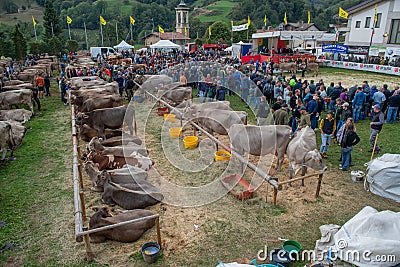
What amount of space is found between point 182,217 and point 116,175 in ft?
8.38

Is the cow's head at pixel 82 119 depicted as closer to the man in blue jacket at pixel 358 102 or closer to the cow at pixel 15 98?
the cow at pixel 15 98

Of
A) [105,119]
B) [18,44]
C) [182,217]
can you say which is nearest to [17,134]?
[105,119]

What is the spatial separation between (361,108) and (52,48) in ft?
144

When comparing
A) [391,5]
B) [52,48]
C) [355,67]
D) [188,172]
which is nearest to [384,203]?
[188,172]

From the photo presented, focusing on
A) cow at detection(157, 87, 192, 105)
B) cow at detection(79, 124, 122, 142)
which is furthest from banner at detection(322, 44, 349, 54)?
cow at detection(79, 124, 122, 142)

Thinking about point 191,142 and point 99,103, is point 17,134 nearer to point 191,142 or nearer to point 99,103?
point 99,103

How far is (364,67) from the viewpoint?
31.2 meters

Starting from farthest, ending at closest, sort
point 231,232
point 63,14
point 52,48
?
point 63,14 < point 52,48 < point 231,232

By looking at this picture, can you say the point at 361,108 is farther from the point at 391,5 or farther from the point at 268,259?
the point at 391,5

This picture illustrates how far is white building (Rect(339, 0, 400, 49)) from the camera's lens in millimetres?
35094

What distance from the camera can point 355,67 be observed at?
32250mm

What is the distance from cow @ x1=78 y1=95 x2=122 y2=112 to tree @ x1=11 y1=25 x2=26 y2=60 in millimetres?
28105

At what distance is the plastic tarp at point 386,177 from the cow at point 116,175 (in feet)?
22.5

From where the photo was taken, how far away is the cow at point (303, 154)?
9.11 meters
